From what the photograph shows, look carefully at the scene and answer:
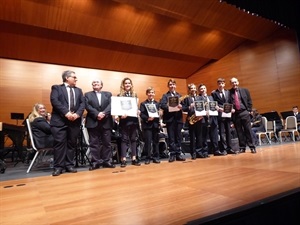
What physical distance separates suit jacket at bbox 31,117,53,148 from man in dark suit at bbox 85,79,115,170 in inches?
30.2

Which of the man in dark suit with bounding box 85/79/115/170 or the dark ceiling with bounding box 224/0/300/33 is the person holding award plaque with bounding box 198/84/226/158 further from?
the dark ceiling with bounding box 224/0/300/33

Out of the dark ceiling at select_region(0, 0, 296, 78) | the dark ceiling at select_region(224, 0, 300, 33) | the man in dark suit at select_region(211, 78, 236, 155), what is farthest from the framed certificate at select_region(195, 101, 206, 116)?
the dark ceiling at select_region(0, 0, 296, 78)

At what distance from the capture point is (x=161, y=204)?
1.57 metres

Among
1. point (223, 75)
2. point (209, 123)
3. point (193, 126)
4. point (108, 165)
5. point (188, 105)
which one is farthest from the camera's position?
point (223, 75)

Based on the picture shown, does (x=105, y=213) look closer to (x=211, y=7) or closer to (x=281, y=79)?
(x=211, y=7)

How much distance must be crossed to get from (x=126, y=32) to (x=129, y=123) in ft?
18.2

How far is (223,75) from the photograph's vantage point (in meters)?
11.7

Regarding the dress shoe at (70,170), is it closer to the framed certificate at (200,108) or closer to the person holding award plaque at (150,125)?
the person holding award plaque at (150,125)

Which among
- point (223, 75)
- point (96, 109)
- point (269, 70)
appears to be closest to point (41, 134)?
point (96, 109)

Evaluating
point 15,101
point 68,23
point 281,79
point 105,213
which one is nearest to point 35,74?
point 15,101

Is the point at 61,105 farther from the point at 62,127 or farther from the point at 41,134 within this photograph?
the point at 41,134

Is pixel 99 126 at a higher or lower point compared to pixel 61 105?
lower

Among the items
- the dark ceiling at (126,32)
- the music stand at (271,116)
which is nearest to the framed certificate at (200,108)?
the dark ceiling at (126,32)

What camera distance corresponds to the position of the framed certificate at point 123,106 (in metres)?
4.10
